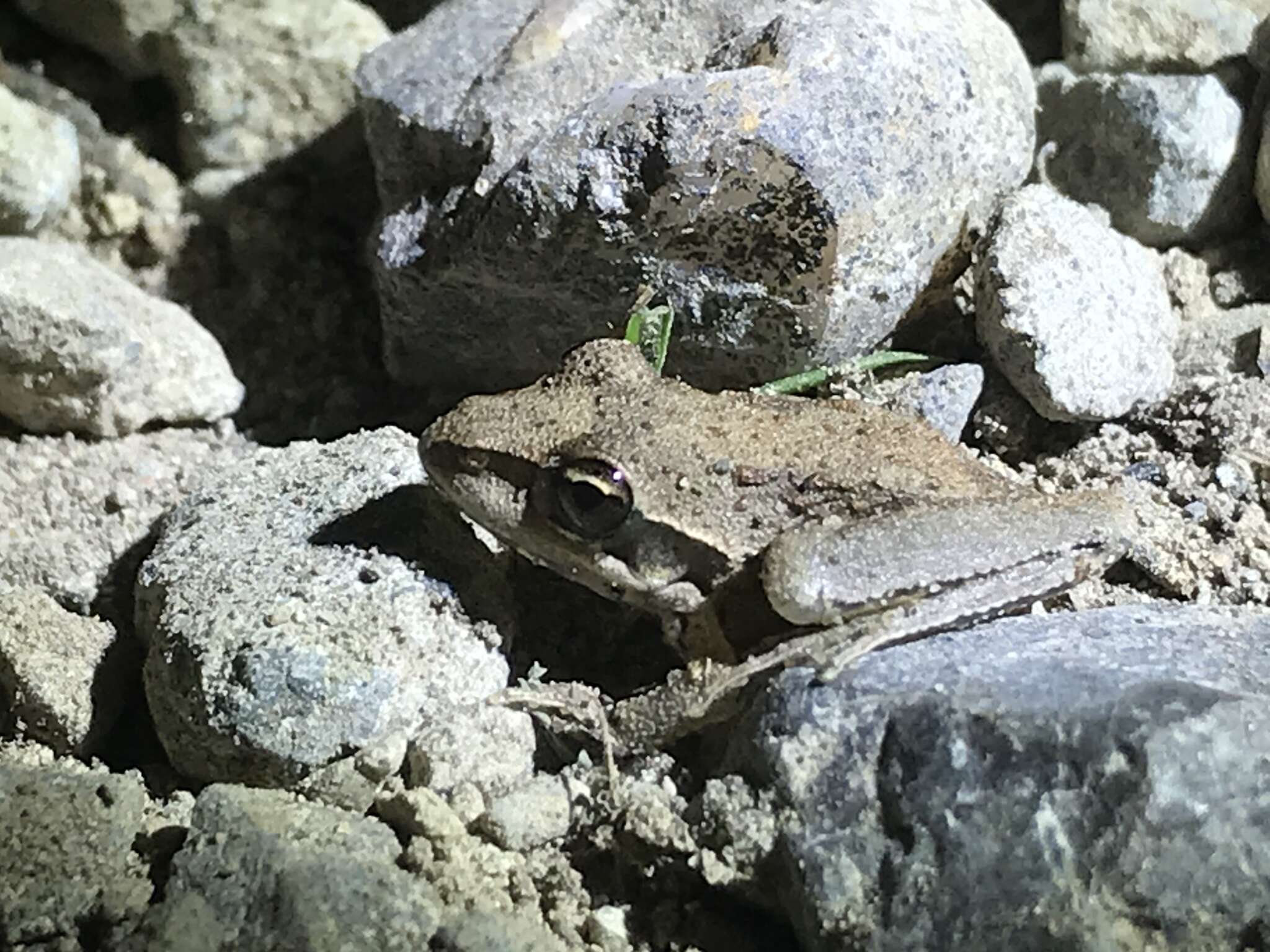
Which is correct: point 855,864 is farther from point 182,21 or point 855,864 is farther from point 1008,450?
point 182,21

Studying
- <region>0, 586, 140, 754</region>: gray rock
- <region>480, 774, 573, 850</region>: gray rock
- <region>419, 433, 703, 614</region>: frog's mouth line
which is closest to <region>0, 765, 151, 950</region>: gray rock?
<region>0, 586, 140, 754</region>: gray rock

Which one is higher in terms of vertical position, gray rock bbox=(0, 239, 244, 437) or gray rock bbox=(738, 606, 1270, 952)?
gray rock bbox=(0, 239, 244, 437)

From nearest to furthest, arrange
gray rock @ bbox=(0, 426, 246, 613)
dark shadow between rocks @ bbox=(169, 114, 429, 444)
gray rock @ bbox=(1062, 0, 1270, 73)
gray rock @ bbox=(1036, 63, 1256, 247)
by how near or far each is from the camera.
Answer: gray rock @ bbox=(0, 426, 246, 613), gray rock @ bbox=(1036, 63, 1256, 247), gray rock @ bbox=(1062, 0, 1270, 73), dark shadow between rocks @ bbox=(169, 114, 429, 444)

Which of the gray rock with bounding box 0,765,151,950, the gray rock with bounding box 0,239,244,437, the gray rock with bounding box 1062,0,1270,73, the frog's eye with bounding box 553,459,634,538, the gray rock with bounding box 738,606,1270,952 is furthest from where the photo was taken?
the gray rock with bounding box 1062,0,1270,73

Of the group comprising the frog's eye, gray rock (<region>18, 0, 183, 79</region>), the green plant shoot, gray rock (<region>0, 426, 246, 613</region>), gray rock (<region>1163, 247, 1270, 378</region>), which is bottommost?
gray rock (<region>1163, 247, 1270, 378</region>)

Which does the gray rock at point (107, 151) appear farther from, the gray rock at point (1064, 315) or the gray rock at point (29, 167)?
the gray rock at point (1064, 315)

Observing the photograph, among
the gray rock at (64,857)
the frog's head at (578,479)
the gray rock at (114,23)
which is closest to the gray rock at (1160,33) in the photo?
the frog's head at (578,479)

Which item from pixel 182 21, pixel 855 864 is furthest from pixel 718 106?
pixel 182 21

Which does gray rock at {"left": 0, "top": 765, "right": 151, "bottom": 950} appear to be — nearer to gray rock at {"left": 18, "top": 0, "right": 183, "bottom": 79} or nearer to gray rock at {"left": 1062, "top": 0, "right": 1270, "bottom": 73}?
gray rock at {"left": 18, "top": 0, "right": 183, "bottom": 79}
